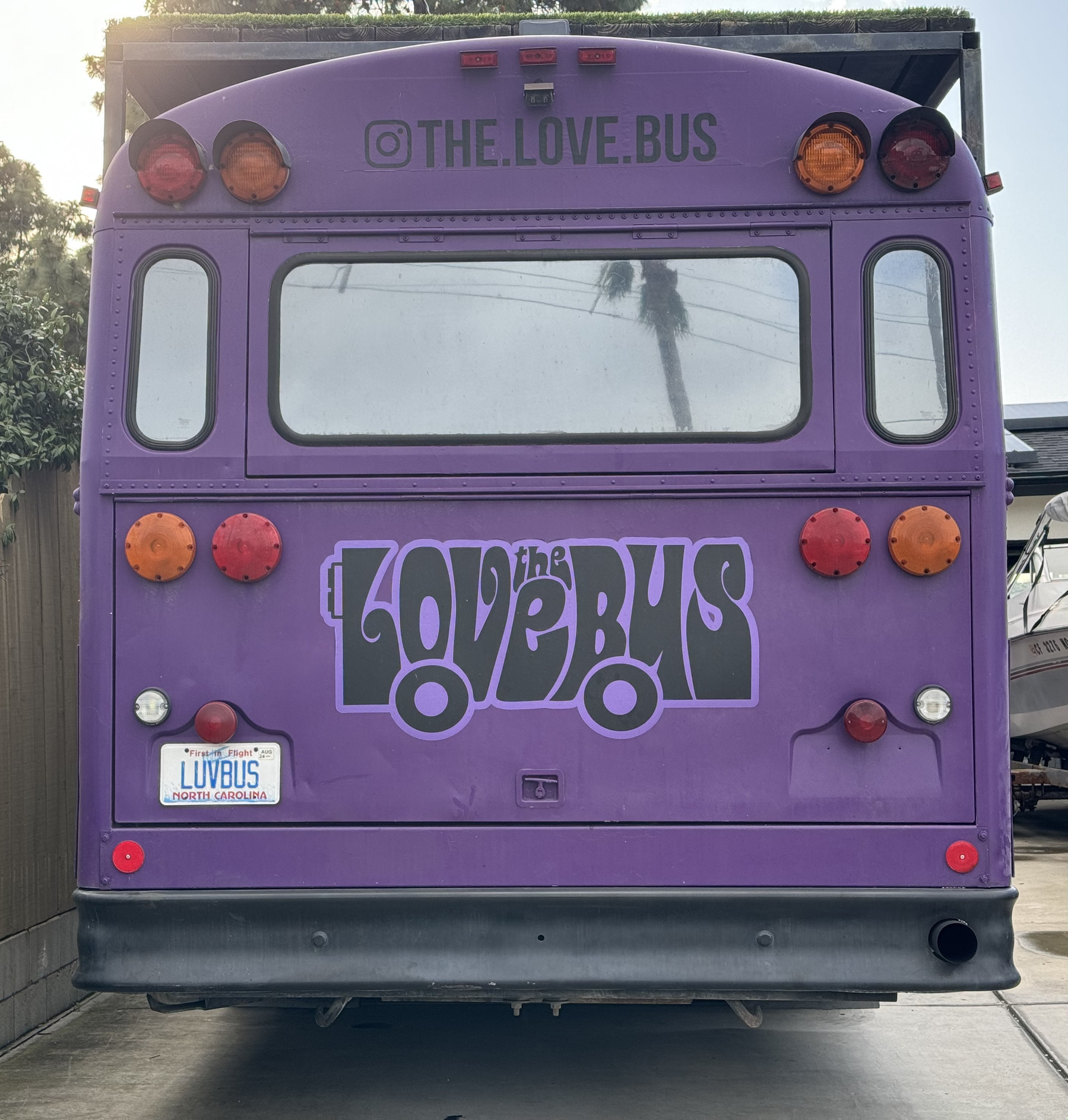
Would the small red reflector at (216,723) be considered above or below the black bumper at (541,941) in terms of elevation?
above

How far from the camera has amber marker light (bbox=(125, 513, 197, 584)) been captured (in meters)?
3.94

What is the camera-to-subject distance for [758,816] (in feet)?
12.7

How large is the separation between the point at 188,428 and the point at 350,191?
862 mm

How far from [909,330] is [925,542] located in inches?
25.4

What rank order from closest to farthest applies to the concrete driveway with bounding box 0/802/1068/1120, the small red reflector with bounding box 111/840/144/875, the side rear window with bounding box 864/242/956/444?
1. the small red reflector with bounding box 111/840/144/875
2. the side rear window with bounding box 864/242/956/444
3. the concrete driveway with bounding box 0/802/1068/1120

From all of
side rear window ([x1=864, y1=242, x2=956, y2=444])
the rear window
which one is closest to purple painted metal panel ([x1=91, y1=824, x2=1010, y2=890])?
the rear window

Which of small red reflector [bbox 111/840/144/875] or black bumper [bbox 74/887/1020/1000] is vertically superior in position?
small red reflector [bbox 111/840/144/875]

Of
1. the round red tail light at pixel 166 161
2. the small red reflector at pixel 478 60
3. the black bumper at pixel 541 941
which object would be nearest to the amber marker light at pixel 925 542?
the black bumper at pixel 541 941

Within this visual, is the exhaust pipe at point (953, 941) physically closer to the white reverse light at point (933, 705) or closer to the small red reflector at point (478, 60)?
the white reverse light at point (933, 705)

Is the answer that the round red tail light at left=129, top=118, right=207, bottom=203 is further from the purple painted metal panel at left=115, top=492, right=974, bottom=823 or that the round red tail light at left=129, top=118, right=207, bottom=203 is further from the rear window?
the purple painted metal panel at left=115, top=492, right=974, bottom=823

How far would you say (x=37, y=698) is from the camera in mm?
6105

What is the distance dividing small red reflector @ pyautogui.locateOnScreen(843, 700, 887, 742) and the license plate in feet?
5.39

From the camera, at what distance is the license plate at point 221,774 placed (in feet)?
12.8

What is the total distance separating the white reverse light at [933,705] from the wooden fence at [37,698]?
382 centimetres
